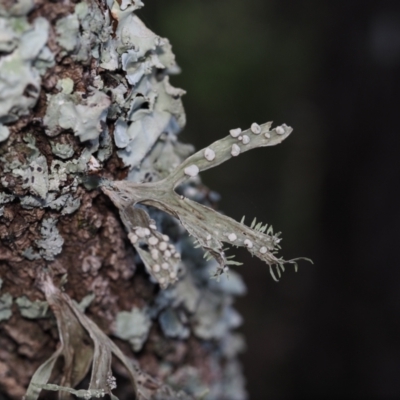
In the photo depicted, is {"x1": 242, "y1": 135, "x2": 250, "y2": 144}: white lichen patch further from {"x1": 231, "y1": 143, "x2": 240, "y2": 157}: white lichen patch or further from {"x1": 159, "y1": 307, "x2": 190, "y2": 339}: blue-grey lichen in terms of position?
{"x1": 159, "y1": 307, "x2": 190, "y2": 339}: blue-grey lichen

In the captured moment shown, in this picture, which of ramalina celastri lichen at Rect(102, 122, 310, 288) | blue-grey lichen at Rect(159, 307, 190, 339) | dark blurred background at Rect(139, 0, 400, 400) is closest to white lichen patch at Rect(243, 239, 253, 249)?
ramalina celastri lichen at Rect(102, 122, 310, 288)

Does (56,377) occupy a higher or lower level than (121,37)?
lower

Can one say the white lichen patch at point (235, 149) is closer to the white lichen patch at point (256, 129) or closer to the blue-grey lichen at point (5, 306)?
the white lichen patch at point (256, 129)

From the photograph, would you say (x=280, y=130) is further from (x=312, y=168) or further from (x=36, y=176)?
(x=312, y=168)

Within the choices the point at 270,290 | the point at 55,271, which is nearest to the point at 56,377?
the point at 55,271

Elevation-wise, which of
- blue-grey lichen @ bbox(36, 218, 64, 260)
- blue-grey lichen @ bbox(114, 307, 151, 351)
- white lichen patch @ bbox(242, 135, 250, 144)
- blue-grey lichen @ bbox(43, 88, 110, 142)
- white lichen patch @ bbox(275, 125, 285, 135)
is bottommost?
blue-grey lichen @ bbox(114, 307, 151, 351)

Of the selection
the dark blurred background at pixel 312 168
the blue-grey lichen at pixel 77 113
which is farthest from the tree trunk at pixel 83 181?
the dark blurred background at pixel 312 168

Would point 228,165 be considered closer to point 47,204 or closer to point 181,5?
point 181,5
